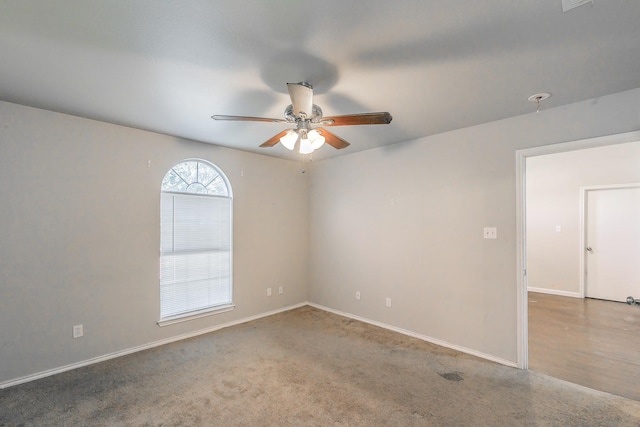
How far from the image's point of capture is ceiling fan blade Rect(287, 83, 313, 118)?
1.86 m

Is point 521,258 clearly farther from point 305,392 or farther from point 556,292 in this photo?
point 556,292

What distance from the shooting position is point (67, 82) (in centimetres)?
220

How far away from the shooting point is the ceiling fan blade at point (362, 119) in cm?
195

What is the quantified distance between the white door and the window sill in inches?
252

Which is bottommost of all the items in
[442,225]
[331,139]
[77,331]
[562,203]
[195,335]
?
[195,335]

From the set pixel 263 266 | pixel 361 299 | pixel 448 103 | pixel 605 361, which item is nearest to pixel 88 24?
pixel 448 103

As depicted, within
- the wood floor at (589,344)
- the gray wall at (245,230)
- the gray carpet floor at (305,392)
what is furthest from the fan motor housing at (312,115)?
the wood floor at (589,344)

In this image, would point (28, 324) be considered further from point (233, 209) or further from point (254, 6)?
point (254, 6)

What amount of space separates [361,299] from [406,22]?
11.6 feet

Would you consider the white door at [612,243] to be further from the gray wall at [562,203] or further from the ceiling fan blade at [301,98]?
the ceiling fan blade at [301,98]

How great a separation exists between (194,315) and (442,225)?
3.26 m


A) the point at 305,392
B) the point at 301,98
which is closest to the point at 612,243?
the point at 305,392

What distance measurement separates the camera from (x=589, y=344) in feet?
10.9

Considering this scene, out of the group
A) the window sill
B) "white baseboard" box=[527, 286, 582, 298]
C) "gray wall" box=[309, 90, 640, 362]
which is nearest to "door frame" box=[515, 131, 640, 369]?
"gray wall" box=[309, 90, 640, 362]
